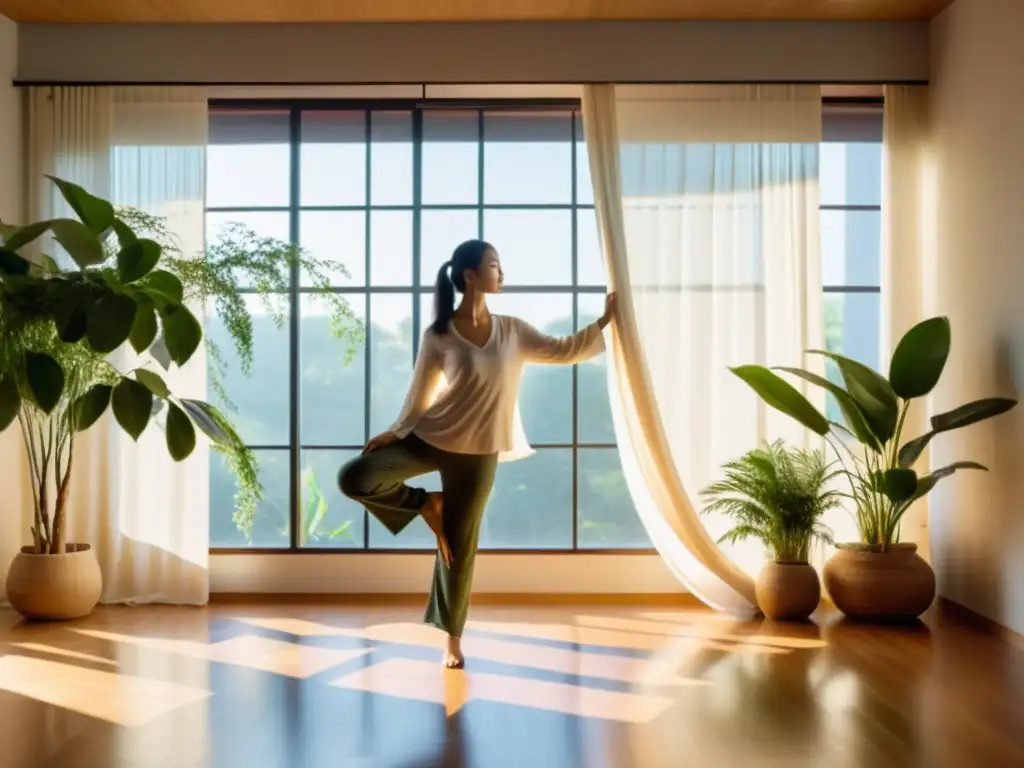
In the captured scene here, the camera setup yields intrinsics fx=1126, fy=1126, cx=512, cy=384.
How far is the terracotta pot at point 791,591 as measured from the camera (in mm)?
5062

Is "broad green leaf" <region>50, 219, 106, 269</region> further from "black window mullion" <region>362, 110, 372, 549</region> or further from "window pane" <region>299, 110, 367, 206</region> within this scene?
"window pane" <region>299, 110, 367, 206</region>

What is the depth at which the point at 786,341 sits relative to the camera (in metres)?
5.52

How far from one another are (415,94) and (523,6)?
836 mm

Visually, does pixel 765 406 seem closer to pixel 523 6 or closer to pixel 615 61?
pixel 615 61

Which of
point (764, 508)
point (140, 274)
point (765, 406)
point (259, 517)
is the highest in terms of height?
point (140, 274)

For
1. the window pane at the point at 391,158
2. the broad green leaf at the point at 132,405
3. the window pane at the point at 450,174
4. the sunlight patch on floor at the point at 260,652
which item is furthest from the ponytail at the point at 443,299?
the window pane at the point at 450,174

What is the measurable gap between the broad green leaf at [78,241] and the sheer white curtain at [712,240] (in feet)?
8.17

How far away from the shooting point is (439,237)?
700 centimetres

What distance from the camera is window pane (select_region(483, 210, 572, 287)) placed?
747 centimetres

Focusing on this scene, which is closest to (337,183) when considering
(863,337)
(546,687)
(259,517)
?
(259,517)

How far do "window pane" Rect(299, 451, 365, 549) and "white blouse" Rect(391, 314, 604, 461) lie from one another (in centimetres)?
Answer: 471

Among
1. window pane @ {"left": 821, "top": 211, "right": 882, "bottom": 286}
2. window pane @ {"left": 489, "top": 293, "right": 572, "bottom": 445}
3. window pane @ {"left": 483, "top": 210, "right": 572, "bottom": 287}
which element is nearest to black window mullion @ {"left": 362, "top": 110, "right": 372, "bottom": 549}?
window pane @ {"left": 483, "top": 210, "right": 572, "bottom": 287}

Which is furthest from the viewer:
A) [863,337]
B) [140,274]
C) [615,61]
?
[863,337]

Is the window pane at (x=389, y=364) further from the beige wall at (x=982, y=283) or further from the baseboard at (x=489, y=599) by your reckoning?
the beige wall at (x=982, y=283)
